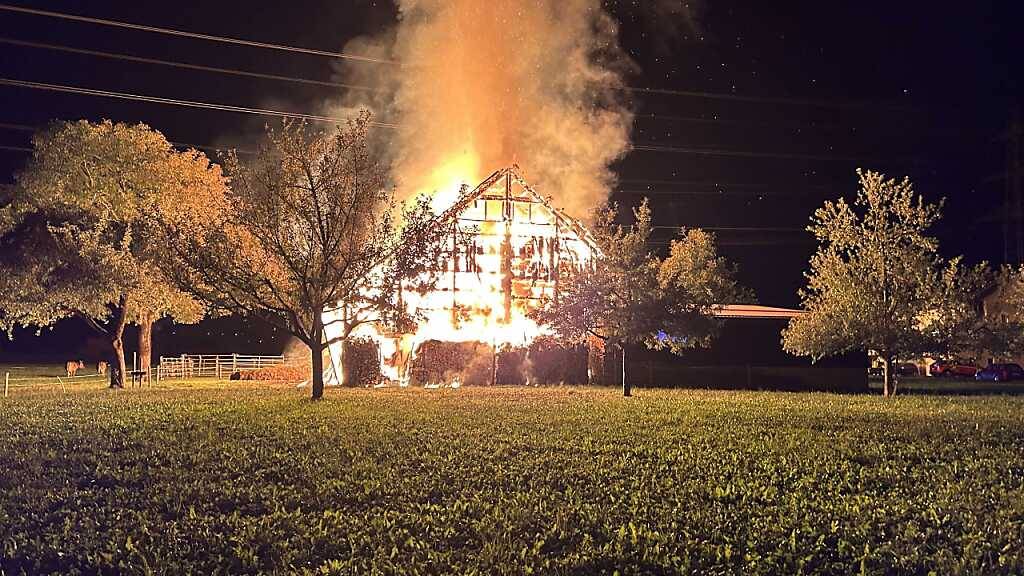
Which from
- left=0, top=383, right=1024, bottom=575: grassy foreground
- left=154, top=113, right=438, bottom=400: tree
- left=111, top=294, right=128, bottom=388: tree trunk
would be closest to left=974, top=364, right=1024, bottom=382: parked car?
left=0, top=383, right=1024, bottom=575: grassy foreground

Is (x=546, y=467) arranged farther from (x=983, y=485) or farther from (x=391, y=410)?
(x=391, y=410)

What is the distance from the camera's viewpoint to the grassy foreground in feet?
25.3

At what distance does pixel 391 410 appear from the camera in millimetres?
20734

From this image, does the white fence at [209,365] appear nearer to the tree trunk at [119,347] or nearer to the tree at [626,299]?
the tree trunk at [119,347]

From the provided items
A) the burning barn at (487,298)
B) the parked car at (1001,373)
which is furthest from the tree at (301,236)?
the parked car at (1001,373)

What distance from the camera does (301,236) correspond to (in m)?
24.8

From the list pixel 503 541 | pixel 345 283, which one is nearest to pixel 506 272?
pixel 345 283

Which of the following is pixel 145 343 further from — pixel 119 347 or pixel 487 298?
pixel 487 298

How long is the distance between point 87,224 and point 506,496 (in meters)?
29.4

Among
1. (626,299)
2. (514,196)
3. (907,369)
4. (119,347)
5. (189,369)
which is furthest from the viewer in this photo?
(907,369)

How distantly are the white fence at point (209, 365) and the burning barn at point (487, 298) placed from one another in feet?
48.3

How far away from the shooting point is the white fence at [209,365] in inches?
1874

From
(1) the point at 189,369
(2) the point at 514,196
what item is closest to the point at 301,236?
(2) the point at 514,196

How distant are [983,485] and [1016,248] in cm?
3165
